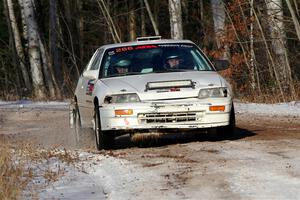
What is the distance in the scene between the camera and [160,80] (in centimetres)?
1132

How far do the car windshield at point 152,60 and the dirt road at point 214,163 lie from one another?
1.05 meters

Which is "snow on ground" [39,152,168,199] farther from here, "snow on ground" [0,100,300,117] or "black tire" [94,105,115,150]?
Result: "snow on ground" [0,100,300,117]

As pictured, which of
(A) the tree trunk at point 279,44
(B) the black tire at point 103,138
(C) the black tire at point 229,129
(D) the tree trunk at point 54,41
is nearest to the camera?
(B) the black tire at point 103,138

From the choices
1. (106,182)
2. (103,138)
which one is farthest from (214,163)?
(103,138)

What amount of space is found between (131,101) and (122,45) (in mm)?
1922

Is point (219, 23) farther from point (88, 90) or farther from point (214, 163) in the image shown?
point (214, 163)

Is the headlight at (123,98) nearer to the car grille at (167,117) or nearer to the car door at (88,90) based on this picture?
the car grille at (167,117)

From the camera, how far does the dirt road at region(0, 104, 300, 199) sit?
7613 mm

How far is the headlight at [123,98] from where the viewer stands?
11.2 metres

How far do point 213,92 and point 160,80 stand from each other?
2.37 ft

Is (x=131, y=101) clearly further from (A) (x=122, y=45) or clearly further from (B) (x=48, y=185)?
(B) (x=48, y=185)

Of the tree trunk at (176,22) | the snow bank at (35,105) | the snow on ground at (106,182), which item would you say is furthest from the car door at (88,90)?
the tree trunk at (176,22)

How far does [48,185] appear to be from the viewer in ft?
27.2

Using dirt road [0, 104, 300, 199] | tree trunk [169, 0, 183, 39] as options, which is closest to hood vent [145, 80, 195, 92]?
dirt road [0, 104, 300, 199]
